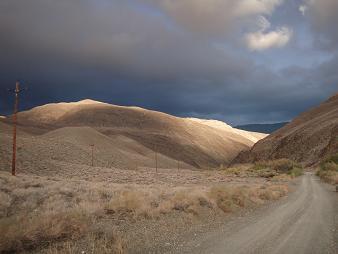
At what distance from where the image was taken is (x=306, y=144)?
10625cm

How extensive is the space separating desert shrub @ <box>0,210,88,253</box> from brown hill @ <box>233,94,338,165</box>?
8299 centimetres

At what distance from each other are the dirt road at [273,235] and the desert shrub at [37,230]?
10.3 ft

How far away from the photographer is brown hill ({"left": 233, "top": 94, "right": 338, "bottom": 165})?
96.7 meters

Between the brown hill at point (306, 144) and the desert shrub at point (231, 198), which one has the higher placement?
the brown hill at point (306, 144)

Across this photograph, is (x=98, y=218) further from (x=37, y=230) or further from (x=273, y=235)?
(x=273, y=235)

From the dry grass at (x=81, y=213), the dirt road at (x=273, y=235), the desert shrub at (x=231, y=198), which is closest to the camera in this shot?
the dry grass at (x=81, y=213)

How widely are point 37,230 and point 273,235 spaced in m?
7.04

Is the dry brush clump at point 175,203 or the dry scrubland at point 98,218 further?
the dry brush clump at point 175,203

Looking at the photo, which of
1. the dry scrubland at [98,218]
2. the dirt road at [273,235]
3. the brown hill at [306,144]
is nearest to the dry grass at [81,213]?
the dry scrubland at [98,218]

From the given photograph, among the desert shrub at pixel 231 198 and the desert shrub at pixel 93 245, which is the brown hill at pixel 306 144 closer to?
the desert shrub at pixel 231 198

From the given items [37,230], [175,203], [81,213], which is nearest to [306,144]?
[175,203]

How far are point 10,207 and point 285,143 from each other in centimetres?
10711

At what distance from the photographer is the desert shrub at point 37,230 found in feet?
32.6

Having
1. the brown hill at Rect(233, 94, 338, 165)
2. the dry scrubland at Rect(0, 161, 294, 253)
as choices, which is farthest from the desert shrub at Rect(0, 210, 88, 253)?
the brown hill at Rect(233, 94, 338, 165)
